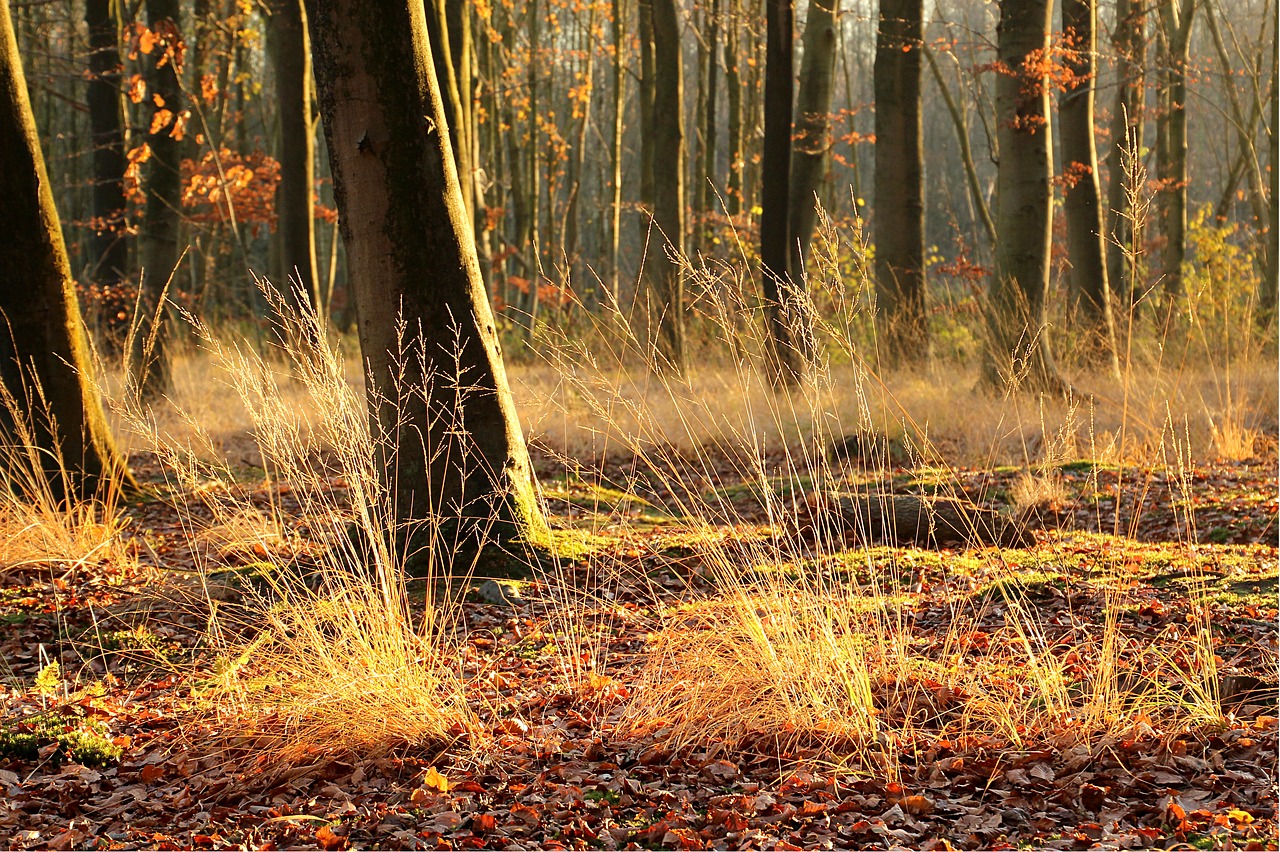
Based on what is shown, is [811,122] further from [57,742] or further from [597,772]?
[57,742]

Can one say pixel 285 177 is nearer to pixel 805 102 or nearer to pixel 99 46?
pixel 99 46

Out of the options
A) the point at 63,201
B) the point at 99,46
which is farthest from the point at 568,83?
the point at 99,46

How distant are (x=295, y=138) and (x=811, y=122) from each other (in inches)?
201

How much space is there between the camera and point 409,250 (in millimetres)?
4410

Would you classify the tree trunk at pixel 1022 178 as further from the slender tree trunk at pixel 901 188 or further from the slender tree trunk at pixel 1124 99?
the slender tree trunk at pixel 1124 99

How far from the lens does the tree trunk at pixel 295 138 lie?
35.1 feet

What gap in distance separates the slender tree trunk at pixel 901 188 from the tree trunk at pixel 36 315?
305 inches

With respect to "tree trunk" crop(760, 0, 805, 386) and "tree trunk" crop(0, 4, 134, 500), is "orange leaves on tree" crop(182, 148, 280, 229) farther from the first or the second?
"tree trunk" crop(0, 4, 134, 500)

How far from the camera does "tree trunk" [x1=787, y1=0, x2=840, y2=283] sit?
36.2 ft

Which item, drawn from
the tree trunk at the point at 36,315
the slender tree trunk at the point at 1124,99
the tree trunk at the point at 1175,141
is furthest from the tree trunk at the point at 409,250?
the tree trunk at the point at 1175,141

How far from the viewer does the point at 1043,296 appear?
8969 mm

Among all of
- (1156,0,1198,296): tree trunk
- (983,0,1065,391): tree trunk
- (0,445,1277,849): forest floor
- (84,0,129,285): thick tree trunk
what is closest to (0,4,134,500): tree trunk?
(0,445,1277,849): forest floor

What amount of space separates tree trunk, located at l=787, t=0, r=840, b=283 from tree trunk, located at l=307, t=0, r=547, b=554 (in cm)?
689

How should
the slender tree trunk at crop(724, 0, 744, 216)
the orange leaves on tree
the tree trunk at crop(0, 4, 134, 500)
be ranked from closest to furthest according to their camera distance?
1. the tree trunk at crop(0, 4, 134, 500)
2. the orange leaves on tree
3. the slender tree trunk at crop(724, 0, 744, 216)
